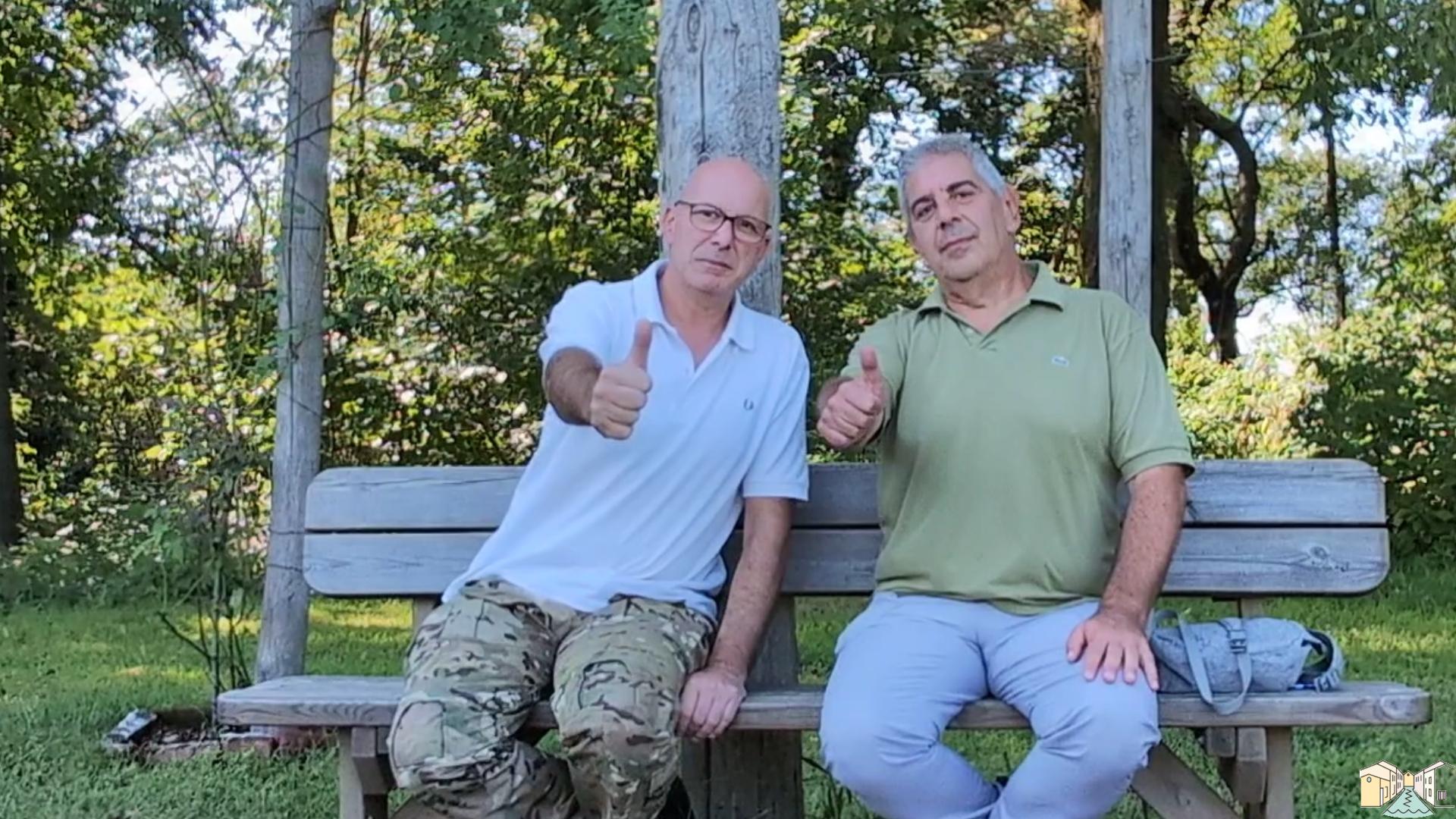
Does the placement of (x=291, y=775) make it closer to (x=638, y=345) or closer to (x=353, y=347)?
(x=638, y=345)

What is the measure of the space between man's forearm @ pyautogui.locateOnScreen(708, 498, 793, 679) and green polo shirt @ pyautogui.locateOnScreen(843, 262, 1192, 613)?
232mm

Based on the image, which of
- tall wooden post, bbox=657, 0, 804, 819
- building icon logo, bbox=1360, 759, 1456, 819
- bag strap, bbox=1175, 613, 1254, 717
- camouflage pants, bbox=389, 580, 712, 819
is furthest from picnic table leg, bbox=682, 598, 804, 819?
building icon logo, bbox=1360, 759, 1456, 819

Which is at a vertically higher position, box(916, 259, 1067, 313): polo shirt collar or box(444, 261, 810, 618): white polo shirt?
box(916, 259, 1067, 313): polo shirt collar

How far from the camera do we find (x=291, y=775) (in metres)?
4.00

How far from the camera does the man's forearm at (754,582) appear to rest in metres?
2.82

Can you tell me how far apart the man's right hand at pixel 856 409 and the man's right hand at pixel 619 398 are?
343 millimetres

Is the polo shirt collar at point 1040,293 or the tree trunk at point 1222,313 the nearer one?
the polo shirt collar at point 1040,293

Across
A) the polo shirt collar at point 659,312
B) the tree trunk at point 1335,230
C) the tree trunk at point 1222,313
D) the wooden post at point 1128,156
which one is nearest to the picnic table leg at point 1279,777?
the polo shirt collar at point 659,312

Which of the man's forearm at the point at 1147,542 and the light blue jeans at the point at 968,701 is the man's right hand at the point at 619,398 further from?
the man's forearm at the point at 1147,542

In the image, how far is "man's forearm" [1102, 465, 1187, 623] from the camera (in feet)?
8.85

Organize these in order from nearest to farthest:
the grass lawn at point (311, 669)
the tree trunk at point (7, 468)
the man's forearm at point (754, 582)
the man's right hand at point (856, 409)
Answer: the man's right hand at point (856, 409)
the man's forearm at point (754, 582)
the grass lawn at point (311, 669)
the tree trunk at point (7, 468)

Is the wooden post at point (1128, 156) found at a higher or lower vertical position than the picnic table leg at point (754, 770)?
higher

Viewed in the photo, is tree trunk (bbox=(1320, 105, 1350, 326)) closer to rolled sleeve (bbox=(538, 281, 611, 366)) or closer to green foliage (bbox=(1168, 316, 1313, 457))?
green foliage (bbox=(1168, 316, 1313, 457))

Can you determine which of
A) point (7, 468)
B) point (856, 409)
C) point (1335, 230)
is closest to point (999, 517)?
point (856, 409)
